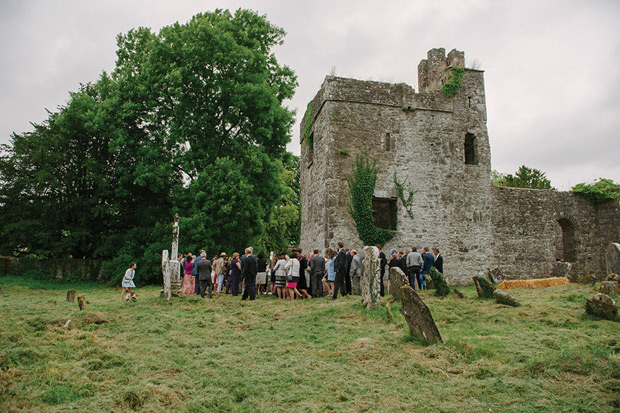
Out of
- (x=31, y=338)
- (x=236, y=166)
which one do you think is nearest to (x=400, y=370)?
(x=31, y=338)

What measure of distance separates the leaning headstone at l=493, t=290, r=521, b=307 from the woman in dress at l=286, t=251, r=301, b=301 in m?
5.98

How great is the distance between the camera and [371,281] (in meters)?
10.2

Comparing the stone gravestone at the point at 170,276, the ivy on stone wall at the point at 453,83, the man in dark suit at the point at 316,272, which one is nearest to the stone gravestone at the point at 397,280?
the man in dark suit at the point at 316,272

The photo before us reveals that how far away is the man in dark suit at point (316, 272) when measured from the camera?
13617 mm

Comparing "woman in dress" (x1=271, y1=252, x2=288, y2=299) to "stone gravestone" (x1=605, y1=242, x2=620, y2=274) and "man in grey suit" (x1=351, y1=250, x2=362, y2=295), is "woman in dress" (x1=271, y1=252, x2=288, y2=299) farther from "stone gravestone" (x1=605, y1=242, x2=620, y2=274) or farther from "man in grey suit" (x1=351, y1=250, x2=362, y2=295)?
"stone gravestone" (x1=605, y1=242, x2=620, y2=274)

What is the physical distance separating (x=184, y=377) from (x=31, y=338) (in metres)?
3.62

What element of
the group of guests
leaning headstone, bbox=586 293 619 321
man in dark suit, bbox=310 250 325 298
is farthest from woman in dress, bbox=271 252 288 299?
leaning headstone, bbox=586 293 619 321

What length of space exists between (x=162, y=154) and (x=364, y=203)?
11.3 m

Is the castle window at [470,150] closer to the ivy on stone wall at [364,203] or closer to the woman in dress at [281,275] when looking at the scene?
the ivy on stone wall at [364,203]

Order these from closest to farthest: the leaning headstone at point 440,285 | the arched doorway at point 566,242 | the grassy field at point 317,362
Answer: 1. the grassy field at point 317,362
2. the leaning headstone at point 440,285
3. the arched doorway at point 566,242

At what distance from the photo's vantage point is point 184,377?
5.86 m

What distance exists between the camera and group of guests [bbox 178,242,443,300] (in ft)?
43.3

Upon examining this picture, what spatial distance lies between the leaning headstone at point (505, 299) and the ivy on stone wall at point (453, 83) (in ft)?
38.0

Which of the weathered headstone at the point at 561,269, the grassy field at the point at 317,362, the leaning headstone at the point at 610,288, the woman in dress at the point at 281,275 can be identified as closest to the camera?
the grassy field at the point at 317,362
